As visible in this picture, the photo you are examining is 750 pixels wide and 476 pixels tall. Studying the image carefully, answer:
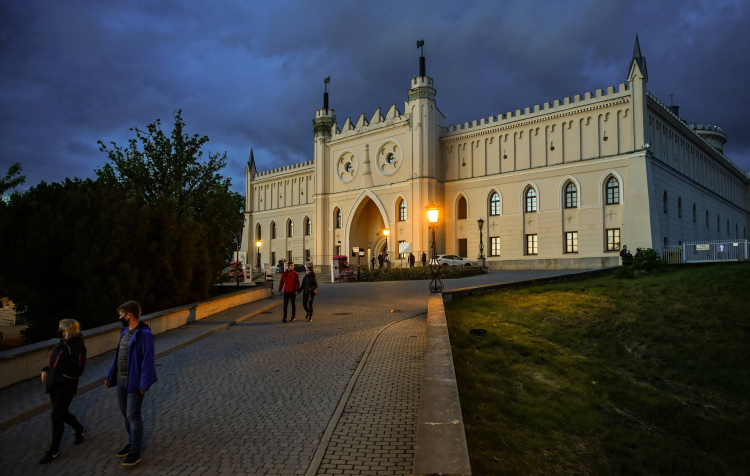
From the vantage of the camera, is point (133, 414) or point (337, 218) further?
point (337, 218)

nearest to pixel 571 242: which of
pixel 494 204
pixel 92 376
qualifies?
pixel 494 204

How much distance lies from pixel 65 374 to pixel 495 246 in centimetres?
3479

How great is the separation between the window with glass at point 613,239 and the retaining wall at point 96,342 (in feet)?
83.2

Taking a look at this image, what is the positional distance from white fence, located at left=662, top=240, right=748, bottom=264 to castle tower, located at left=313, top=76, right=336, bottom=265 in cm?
2815

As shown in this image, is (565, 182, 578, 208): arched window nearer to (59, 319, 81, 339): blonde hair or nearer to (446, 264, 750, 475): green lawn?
(446, 264, 750, 475): green lawn

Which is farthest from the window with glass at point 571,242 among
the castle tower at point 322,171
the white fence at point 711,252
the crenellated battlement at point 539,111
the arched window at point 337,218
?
the castle tower at point 322,171

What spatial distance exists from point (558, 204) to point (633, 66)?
9.52 metres

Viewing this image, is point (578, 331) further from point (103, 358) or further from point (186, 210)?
point (186, 210)

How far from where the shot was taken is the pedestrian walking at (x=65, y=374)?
5.10 metres

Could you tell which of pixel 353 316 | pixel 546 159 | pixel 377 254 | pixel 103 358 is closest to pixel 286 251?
pixel 377 254

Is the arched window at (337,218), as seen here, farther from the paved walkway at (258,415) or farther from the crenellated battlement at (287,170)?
the paved walkway at (258,415)

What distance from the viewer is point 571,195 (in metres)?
34.7

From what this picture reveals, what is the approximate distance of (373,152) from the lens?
45000 mm

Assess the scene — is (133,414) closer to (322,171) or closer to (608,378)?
(608,378)
